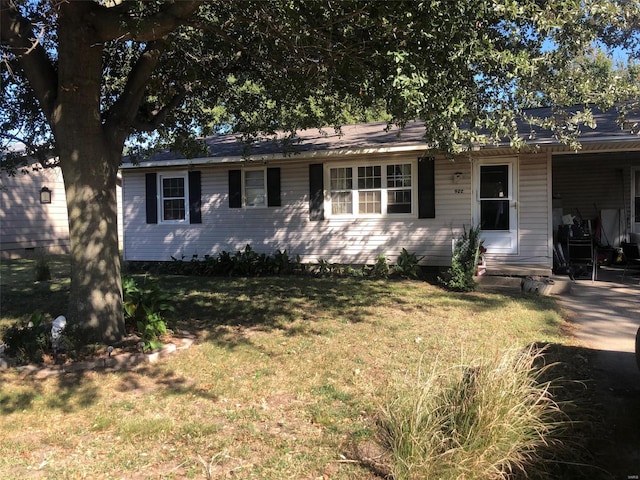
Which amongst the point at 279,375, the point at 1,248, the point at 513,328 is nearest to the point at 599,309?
the point at 513,328

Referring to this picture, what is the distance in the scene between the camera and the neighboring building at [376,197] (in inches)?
402

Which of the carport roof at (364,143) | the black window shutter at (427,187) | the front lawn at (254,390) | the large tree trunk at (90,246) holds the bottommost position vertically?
the front lawn at (254,390)

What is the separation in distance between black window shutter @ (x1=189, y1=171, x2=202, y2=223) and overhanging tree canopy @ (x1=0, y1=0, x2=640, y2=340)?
5.80m

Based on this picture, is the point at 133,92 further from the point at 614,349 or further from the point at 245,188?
the point at 245,188

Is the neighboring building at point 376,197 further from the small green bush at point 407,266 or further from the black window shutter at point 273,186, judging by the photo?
the small green bush at point 407,266

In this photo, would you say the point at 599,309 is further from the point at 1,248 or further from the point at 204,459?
the point at 1,248

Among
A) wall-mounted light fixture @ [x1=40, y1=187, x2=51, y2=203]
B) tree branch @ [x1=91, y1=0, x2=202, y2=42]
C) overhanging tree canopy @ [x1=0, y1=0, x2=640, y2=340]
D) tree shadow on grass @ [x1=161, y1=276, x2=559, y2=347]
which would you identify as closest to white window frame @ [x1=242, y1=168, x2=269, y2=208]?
tree shadow on grass @ [x1=161, y1=276, x2=559, y2=347]

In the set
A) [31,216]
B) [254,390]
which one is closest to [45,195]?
[31,216]

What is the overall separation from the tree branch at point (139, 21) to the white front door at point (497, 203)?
24.1 feet

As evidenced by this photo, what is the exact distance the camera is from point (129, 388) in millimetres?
4652

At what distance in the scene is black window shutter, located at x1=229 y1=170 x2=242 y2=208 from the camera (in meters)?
12.8

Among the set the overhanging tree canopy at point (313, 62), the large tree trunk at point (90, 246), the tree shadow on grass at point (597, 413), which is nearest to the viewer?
the tree shadow on grass at point (597, 413)

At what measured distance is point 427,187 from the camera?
10.9 m

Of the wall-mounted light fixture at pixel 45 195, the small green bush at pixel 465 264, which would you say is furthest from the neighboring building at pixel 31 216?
the small green bush at pixel 465 264
